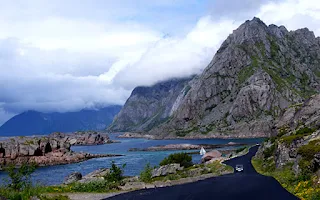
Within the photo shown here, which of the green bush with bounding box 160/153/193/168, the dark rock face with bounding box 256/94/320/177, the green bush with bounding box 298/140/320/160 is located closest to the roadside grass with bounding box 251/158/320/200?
the dark rock face with bounding box 256/94/320/177

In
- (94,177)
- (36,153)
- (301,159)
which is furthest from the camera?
(36,153)

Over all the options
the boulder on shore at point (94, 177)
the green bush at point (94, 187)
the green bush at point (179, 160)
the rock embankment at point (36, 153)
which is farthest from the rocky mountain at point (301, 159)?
the rock embankment at point (36, 153)

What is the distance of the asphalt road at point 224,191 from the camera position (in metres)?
39.2

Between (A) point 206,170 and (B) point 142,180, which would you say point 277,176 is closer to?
(A) point 206,170

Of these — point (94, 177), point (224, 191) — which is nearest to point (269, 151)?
point (224, 191)

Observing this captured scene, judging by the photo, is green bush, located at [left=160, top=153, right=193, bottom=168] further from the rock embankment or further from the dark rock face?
the rock embankment

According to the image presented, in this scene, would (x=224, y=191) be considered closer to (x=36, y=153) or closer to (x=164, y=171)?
(x=164, y=171)

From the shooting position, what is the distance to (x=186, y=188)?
155 ft

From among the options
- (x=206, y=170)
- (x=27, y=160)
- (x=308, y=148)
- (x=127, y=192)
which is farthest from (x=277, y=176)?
(x=27, y=160)

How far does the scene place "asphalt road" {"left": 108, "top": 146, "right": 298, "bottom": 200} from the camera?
39.2 m

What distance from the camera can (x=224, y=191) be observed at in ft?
141

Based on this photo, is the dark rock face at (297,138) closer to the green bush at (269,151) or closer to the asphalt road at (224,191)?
the green bush at (269,151)

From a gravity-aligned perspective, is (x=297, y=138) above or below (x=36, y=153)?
above

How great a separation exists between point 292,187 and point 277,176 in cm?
889
